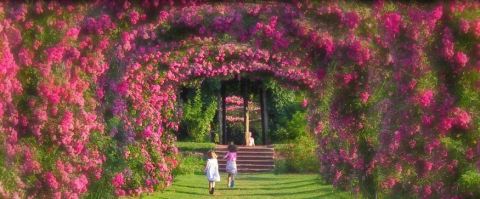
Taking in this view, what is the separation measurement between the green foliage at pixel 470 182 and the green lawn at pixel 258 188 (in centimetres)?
752

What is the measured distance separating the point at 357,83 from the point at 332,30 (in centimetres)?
198

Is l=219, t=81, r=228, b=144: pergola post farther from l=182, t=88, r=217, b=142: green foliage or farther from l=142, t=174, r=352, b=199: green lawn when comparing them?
l=142, t=174, r=352, b=199: green lawn

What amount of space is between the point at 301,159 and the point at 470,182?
19491 mm

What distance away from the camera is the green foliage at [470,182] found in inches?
397

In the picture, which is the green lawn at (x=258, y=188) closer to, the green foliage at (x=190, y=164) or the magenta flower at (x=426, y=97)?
the green foliage at (x=190, y=164)

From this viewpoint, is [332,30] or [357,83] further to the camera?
[357,83]

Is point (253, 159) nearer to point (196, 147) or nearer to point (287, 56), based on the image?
point (196, 147)

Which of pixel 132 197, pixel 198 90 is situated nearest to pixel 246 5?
pixel 132 197

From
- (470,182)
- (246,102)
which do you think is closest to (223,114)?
(246,102)

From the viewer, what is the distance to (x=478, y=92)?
10.2 metres

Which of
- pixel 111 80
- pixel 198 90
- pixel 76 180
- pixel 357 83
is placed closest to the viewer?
pixel 76 180

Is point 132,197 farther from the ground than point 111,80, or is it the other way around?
point 111,80

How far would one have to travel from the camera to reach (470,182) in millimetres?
10102

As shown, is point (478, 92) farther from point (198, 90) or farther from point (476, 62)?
point (198, 90)
